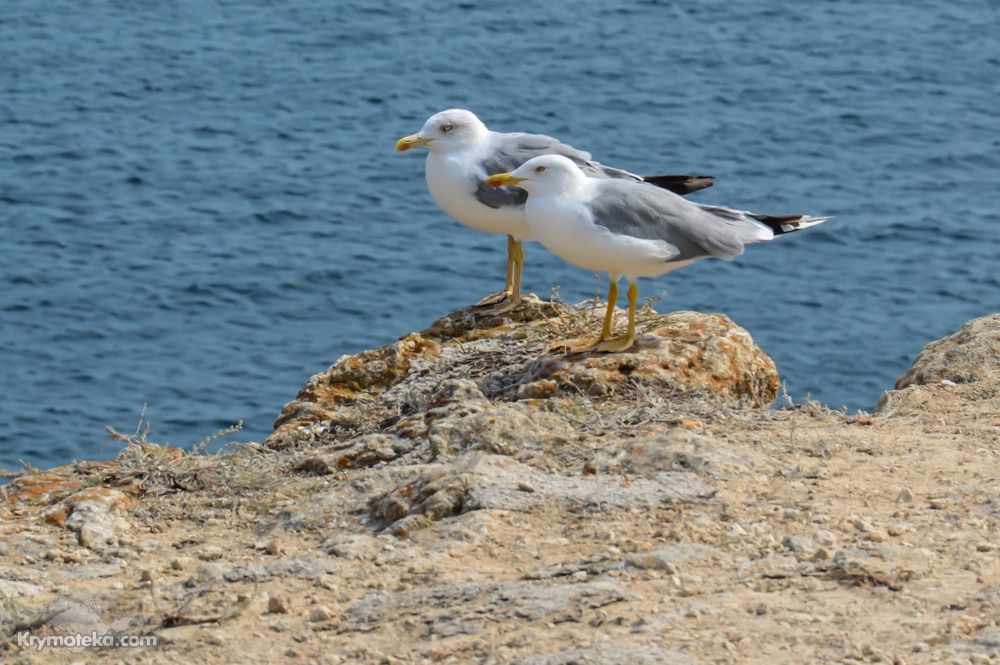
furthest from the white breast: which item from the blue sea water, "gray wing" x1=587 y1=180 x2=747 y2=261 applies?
the blue sea water

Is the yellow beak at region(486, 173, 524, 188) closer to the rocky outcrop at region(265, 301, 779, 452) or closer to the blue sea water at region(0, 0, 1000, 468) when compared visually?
the rocky outcrop at region(265, 301, 779, 452)

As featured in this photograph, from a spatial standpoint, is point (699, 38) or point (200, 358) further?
point (699, 38)

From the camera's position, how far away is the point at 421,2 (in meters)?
28.5

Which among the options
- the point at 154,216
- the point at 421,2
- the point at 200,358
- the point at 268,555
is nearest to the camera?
the point at 268,555

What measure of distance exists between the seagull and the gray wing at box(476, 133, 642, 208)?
77cm

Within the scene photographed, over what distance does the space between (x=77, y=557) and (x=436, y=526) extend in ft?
4.64

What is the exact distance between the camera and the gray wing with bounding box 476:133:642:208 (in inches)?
333

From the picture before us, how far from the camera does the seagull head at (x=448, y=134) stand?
8.73 m

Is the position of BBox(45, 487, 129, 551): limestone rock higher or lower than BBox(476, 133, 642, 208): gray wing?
lower

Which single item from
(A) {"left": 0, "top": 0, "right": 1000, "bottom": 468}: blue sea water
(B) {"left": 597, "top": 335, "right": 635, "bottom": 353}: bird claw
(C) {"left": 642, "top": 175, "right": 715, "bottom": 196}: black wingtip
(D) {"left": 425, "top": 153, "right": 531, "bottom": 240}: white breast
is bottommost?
(A) {"left": 0, "top": 0, "right": 1000, "bottom": 468}: blue sea water

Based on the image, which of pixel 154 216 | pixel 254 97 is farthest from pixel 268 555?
pixel 254 97

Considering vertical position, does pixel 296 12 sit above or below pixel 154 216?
above

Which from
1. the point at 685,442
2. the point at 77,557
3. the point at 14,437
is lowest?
the point at 14,437

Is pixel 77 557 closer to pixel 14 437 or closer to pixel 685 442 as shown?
pixel 685 442
